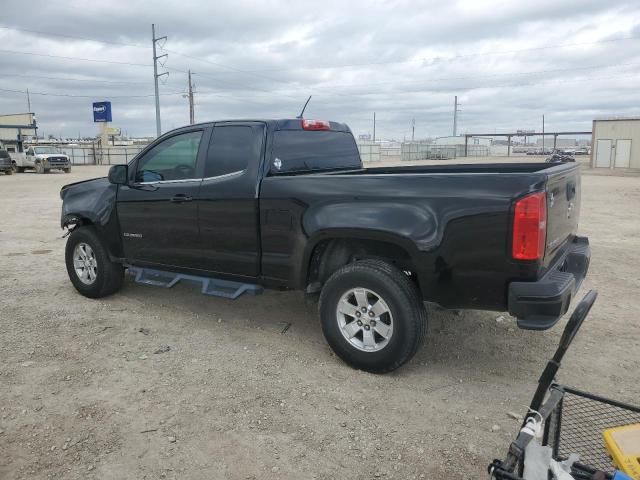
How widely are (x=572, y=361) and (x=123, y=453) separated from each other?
3.23 meters

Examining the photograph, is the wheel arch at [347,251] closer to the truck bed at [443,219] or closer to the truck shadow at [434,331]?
the truck bed at [443,219]

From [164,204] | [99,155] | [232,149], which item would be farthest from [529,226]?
[99,155]

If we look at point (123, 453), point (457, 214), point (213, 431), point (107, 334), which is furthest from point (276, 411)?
point (107, 334)

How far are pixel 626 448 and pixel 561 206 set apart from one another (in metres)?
2.21

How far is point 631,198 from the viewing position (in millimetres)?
16469

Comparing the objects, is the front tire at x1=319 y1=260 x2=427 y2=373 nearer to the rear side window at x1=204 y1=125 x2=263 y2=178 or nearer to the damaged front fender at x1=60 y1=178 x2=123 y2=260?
the rear side window at x1=204 y1=125 x2=263 y2=178

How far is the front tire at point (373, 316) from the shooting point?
3730 mm

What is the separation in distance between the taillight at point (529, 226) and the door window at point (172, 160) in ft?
9.39

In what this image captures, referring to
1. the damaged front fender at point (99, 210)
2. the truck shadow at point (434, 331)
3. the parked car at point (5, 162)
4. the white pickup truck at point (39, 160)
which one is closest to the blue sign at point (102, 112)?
the white pickup truck at point (39, 160)

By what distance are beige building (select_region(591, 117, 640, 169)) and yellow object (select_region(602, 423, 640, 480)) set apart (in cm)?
4058

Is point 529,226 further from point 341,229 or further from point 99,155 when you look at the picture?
point 99,155

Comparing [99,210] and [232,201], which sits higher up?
[232,201]

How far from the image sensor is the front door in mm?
4918

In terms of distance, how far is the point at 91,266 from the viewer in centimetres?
579
